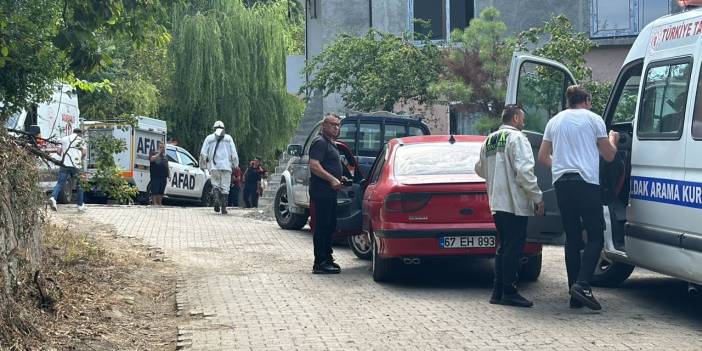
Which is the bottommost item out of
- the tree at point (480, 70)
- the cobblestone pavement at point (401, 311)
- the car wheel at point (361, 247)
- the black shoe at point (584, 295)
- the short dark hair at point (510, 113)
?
the cobblestone pavement at point (401, 311)

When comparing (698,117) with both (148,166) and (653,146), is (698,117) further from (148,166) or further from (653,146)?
(148,166)

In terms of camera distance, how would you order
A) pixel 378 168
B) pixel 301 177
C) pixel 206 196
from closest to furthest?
pixel 378 168 → pixel 301 177 → pixel 206 196

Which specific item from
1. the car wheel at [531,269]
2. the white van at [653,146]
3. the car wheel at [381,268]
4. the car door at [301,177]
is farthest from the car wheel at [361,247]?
the white van at [653,146]

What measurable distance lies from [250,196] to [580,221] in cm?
2184

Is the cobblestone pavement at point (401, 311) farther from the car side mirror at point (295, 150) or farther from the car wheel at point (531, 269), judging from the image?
the car side mirror at point (295, 150)

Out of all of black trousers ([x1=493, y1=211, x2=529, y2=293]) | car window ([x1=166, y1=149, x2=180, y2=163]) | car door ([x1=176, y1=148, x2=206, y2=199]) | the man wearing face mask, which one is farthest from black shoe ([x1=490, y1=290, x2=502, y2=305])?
car window ([x1=166, y1=149, x2=180, y2=163])

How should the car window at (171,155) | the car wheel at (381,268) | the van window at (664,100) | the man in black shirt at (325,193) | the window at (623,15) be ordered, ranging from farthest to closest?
the car window at (171,155)
the window at (623,15)
the man in black shirt at (325,193)
the car wheel at (381,268)
the van window at (664,100)

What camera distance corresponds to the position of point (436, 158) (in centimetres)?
1148

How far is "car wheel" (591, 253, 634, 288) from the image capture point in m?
10.9

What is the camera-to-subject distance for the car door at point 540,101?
33.8 feet

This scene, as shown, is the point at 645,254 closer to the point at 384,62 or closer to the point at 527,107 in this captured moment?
the point at 527,107

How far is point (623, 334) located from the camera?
822cm

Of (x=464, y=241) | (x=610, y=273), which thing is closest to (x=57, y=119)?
(x=464, y=241)

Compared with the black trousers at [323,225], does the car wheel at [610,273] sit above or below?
below
